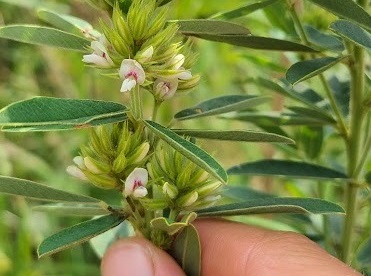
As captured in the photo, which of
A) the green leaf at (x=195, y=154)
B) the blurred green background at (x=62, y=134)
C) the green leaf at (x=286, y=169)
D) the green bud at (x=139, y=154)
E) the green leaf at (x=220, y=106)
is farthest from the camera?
the blurred green background at (x=62, y=134)

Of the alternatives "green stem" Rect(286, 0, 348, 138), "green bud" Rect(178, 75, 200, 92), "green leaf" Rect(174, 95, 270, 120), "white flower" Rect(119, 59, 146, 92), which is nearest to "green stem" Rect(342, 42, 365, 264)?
"green stem" Rect(286, 0, 348, 138)

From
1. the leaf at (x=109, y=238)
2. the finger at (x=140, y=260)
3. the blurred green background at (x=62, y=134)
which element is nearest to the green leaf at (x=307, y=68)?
the finger at (x=140, y=260)

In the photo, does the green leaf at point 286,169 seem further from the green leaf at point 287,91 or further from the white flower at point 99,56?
the white flower at point 99,56

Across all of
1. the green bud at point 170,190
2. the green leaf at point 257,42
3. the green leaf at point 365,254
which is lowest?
the green leaf at point 365,254

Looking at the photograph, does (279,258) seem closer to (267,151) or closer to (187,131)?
(187,131)

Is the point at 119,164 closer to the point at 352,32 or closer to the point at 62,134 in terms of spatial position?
the point at 352,32

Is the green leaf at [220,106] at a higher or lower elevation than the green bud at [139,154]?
higher

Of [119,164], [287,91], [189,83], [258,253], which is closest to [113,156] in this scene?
[119,164]
